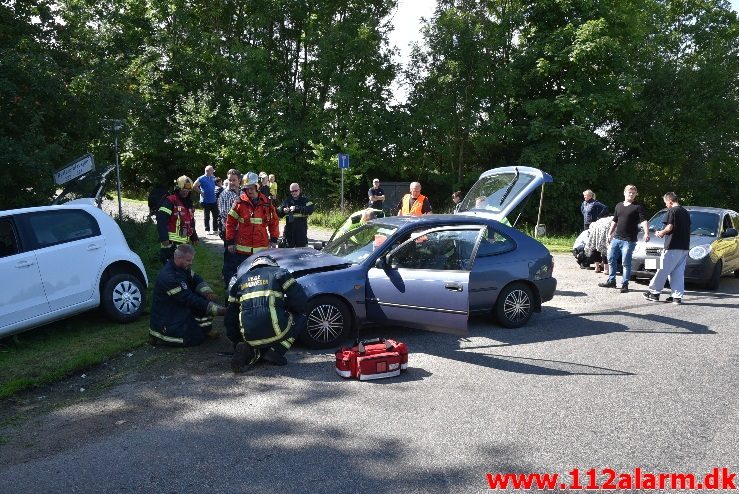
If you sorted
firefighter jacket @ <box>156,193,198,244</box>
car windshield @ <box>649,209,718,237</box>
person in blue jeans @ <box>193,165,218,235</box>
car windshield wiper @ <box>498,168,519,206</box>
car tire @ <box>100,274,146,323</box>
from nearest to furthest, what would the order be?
car tire @ <box>100,274,146,323</box>
firefighter jacket @ <box>156,193,198,244</box>
car windshield wiper @ <box>498,168,519,206</box>
car windshield @ <box>649,209,718,237</box>
person in blue jeans @ <box>193,165,218,235</box>

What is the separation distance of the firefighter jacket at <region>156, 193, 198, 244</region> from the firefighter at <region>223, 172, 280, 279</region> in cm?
111

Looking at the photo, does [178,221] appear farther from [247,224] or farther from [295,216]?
[295,216]

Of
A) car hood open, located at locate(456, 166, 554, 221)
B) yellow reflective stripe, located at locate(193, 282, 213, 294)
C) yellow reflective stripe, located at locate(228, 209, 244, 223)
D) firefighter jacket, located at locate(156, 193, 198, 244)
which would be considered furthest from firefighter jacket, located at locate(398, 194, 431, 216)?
yellow reflective stripe, located at locate(193, 282, 213, 294)

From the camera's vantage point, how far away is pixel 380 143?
1160 inches

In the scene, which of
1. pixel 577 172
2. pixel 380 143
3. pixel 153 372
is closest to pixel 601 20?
pixel 577 172

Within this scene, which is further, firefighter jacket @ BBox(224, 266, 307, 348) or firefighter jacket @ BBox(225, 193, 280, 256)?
firefighter jacket @ BBox(225, 193, 280, 256)

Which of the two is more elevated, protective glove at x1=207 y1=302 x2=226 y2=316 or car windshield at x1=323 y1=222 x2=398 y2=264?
car windshield at x1=323 y1=222 x2=398 y2=264

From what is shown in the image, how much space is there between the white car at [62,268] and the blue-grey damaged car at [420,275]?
2066 millimetres

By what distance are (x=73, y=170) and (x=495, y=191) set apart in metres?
7.36

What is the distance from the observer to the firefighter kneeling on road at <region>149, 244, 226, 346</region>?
6.76 metres

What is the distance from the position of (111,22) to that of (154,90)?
11.4 feet

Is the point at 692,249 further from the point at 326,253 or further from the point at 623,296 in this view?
the point at 326,253

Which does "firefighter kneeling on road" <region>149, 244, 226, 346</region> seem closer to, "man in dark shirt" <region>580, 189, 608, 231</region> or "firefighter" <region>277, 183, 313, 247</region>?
"firefighter" <region>277, 183, 313, 247</region>

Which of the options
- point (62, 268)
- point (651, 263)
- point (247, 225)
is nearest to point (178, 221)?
point (247, 225)
